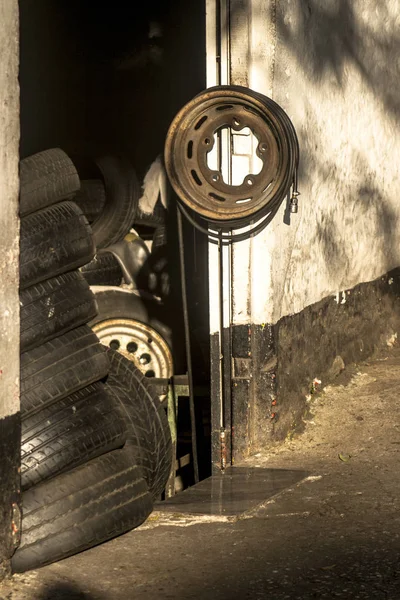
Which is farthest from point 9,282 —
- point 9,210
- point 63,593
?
point 63,593

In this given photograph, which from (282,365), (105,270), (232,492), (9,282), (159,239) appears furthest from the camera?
(159,239)

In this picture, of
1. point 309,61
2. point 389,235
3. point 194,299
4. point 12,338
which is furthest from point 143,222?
point 12,338

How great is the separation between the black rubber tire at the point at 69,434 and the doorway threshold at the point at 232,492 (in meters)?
0.54

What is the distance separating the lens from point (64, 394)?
4.72 m

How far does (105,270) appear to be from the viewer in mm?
8148

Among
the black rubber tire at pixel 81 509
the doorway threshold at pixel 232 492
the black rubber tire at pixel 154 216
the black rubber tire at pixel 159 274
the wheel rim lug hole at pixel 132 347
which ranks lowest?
the doorway threshold at pixel 232 492

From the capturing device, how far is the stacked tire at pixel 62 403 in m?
4.45

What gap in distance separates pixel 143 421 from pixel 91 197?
3.29 meters

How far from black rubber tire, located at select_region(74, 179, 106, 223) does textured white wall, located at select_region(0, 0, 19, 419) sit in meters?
4.34

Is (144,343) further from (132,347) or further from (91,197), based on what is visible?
(91,197)

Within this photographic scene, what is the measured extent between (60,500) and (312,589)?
1.13m

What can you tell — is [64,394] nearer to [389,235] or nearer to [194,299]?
[194,299]

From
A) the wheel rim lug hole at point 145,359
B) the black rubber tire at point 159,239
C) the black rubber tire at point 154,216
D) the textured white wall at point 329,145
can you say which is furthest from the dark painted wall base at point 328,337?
the black rubber tire at point 154,216

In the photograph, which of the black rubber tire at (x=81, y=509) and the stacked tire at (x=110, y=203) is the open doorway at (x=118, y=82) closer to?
the stacked tire at (x=110, y=203)
